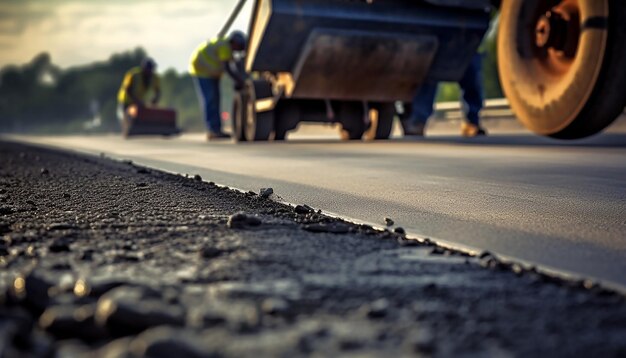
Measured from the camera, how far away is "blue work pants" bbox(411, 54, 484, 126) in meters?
9.84

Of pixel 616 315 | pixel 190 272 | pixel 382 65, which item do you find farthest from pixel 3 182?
pixel 382 65

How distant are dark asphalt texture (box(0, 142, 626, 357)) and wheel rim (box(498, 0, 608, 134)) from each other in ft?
11.9

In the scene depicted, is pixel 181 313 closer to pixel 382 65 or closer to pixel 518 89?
pixel 518 89

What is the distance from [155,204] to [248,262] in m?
1.27

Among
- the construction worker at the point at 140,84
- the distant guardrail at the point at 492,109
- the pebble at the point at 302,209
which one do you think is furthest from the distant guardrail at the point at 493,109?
the pebble at the point at 302,209

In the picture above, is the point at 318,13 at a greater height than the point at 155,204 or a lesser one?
greater

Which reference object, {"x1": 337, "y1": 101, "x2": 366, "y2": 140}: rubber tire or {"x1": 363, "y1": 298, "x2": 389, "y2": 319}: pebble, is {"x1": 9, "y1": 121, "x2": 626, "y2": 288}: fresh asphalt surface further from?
{"x1": 337, "y1": 101, "x2": 366, "y2": 140}: rubber tire

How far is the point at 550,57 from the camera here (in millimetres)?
5770

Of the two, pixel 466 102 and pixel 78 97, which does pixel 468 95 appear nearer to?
pixel 466 102

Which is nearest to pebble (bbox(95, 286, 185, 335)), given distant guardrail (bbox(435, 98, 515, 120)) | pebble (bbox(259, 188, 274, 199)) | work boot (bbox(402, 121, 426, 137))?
pebble (bbox(259, 188, 274, 199))

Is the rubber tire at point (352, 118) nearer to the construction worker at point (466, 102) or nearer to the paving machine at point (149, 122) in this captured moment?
the construction worker at point (466, 102)

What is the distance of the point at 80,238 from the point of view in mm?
2055

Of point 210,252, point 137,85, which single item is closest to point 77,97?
point 137,85

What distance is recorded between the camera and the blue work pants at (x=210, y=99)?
11711 mm
